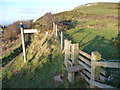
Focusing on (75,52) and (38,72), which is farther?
(38,72)

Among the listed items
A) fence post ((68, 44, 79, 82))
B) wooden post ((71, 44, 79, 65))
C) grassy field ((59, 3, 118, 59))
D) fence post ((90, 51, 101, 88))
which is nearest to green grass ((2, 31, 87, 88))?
fence post ((68, 44, 79, 82))

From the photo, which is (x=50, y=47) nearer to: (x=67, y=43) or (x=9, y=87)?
(x=67, y=43)

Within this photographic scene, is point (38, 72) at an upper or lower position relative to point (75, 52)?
lower

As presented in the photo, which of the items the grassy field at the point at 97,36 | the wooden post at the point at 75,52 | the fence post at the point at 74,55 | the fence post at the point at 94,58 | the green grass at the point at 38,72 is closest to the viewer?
the fence post at the point at 94,58

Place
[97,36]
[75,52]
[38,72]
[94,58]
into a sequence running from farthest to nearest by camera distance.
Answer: [97,36] → [38,72] → [75,52] → [94,58]

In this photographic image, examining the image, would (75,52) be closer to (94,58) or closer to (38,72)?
(94,58)

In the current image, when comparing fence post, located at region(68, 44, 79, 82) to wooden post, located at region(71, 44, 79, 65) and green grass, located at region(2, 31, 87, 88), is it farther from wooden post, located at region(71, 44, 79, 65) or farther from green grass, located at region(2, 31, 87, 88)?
green grass, located at region(2, 31, 87, 88)

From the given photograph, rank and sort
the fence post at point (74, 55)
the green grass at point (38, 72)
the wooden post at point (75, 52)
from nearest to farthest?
the fence post at point (74, 55)
the wooden post at point (75, 52)
the green grass at point (38, 72)

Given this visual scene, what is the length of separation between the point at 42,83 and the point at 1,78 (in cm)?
367

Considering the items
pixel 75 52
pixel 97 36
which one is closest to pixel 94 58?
pixel 75 52

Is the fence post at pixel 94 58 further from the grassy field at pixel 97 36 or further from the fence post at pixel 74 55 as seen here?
the grassy field at pixel 97 36

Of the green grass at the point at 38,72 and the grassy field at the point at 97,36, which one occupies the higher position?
the grassy field at the point at 97,36

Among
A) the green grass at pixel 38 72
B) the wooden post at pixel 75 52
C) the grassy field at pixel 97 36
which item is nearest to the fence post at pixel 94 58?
the green grass at pixel 38 72

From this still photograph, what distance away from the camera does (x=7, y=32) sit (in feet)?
46.6
